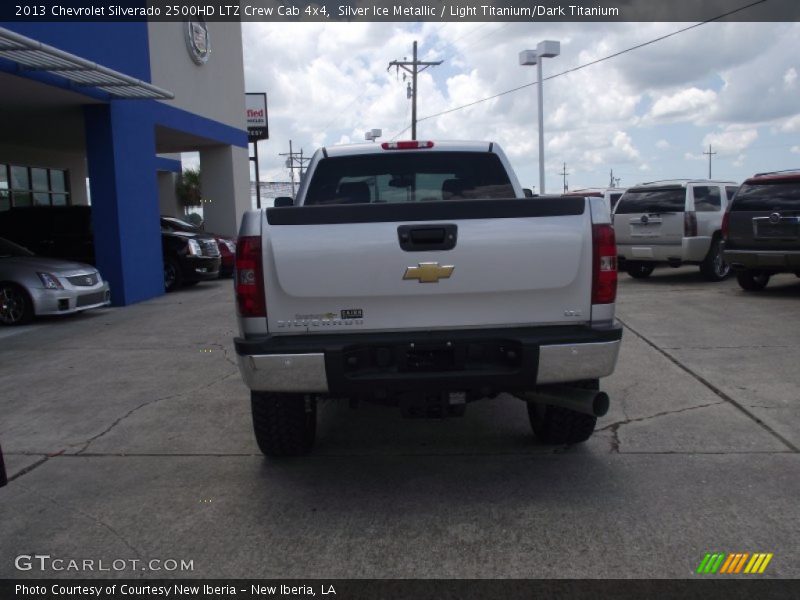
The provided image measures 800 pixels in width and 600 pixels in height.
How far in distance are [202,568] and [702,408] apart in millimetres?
4072

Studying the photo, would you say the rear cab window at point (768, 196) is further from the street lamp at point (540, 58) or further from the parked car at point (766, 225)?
the street lamp at point (540, 58)

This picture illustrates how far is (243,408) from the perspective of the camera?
6.07 meters

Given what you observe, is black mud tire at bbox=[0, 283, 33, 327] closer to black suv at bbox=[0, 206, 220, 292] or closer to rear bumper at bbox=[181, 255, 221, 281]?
black suv at bbox=[0, 206, 220, 292]

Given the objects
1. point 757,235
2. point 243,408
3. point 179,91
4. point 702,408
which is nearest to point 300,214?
point 243,408

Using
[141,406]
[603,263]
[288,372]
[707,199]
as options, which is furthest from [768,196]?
[288,372]

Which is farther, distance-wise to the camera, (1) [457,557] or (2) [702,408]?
(2) [702,408]

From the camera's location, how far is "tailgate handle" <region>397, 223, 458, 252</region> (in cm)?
378

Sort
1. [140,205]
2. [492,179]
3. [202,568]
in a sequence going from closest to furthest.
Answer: [202,568] < [492,179] < [140,205]

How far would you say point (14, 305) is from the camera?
34.7ft

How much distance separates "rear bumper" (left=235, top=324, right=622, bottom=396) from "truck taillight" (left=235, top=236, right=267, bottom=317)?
0.54 ft

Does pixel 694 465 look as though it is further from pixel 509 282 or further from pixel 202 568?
pixel 202 568

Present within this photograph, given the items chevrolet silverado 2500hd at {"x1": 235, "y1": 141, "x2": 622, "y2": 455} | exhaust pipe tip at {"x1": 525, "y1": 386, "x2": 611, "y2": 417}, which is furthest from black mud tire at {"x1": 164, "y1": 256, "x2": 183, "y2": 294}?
exhaust pipe tip at {"x1": 525, "y1": 386, "x2": 611, "y2": 417}

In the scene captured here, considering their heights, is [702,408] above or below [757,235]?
below

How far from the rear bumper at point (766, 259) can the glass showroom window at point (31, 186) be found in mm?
16463
